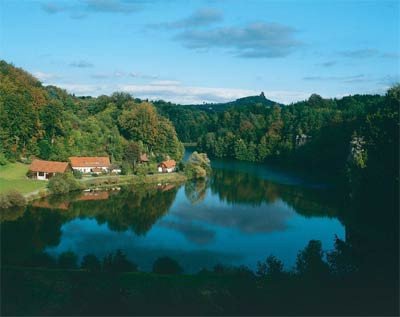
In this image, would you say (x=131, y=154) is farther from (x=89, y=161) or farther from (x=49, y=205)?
(x=49, y=205)

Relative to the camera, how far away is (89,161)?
4575 cm

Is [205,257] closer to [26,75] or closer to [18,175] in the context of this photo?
[18,175]

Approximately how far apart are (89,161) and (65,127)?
A: 17.3 ft

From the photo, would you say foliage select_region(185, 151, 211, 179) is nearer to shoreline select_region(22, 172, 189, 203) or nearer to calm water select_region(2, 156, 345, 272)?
shoreline select_region(22, 172, 189, 203)

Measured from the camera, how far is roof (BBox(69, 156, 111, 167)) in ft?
148

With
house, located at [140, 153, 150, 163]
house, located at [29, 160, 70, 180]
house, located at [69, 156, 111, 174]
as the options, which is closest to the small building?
house, located at [69, 156, 111, 174]

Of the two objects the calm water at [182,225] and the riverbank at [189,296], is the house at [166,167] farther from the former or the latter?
the riverbank at [189,296]

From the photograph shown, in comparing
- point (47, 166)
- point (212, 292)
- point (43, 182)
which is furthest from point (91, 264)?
point (47, 166)

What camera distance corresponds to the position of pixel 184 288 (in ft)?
51.3

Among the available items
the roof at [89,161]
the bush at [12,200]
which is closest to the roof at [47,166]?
the roof at [89,161]

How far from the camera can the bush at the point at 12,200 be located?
98.5ft

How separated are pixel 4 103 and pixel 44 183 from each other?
1025cm

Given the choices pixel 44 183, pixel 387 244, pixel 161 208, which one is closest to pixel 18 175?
pixel 44 183

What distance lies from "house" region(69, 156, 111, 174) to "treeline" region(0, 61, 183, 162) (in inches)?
47.4
